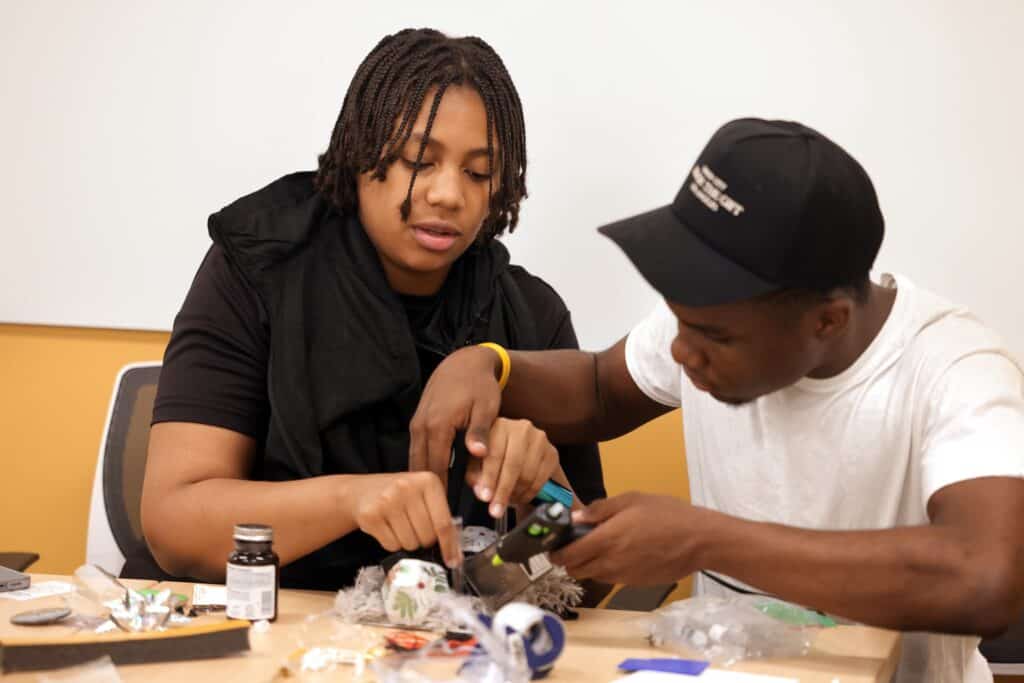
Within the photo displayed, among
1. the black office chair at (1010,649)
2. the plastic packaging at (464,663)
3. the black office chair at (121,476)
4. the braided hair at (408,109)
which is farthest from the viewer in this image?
the black office chair at (121,476)

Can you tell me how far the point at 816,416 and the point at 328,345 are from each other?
72 centimetres

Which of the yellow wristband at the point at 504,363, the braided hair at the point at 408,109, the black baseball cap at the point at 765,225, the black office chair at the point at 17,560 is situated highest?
the braided hair at the point at 408,109

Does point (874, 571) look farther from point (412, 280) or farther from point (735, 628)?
point (412, 280)

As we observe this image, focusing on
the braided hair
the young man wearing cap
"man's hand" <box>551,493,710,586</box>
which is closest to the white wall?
the braided hair

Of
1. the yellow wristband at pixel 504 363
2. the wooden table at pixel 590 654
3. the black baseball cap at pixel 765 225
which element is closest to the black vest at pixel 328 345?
the yellow wristband at pixel 504 363

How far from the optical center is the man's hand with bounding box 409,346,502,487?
59.2 inches

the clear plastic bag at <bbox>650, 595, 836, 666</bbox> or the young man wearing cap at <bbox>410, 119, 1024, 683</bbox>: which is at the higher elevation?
the young man wearing cap at <bbox>410, 119, 1024, 683</bbox>

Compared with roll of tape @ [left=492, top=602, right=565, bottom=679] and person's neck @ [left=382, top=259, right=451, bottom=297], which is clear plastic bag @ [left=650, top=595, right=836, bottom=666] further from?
person's neck @ [left=382, top=259, right=451, bottom=297]

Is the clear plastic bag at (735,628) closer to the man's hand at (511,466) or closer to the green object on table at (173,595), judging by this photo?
the man's hand at (511,466)

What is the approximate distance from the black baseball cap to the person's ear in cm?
3

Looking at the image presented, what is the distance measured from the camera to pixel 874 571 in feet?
3.88

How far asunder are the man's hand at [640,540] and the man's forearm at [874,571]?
0.07 feet

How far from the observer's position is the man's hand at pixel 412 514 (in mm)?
1356


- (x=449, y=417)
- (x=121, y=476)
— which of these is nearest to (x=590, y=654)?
(x=449, y=417)
